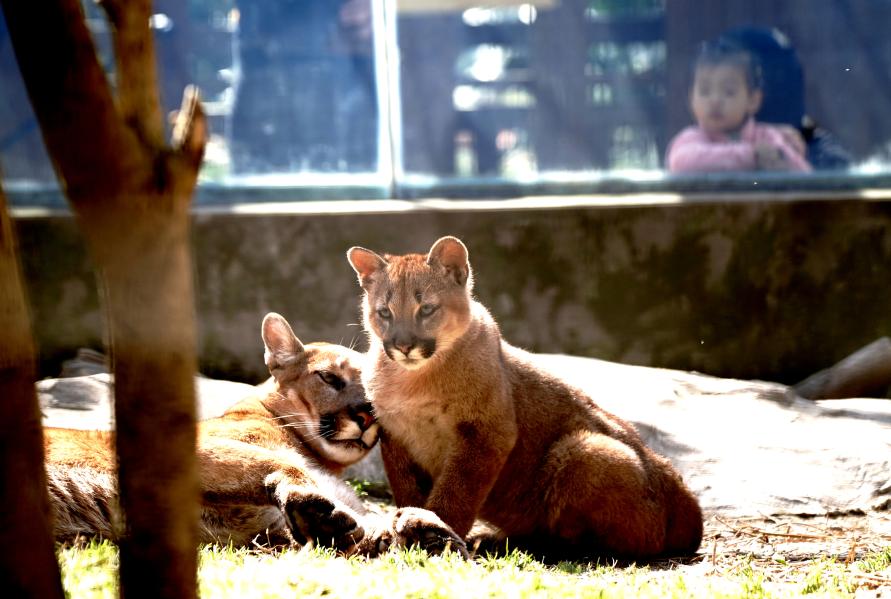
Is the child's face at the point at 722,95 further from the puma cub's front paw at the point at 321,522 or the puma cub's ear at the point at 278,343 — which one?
the puma cub's front paw at the point at 321,522

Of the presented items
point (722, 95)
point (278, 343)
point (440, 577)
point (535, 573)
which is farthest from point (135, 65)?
point (722, 95)

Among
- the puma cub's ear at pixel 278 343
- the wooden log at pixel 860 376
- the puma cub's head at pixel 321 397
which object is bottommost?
the wooden log at pixel 860 376

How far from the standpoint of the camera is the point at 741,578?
186 inches

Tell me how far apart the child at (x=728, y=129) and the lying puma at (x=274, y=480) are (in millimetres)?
4703

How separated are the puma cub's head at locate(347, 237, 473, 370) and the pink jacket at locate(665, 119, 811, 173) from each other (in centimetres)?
411

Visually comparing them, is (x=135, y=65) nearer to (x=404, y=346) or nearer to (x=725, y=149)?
(x=404, y=346)

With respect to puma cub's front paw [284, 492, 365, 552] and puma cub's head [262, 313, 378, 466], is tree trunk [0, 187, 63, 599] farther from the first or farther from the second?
puma cub's head [262, 313, 378, 466]

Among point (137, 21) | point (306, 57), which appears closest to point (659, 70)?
point (306, 57)

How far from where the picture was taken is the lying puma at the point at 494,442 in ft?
17.6

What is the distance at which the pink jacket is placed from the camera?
9375 millimetres

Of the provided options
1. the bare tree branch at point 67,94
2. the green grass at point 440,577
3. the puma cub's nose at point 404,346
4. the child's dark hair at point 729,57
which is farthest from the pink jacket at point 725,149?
the bare tree branch at point 67,94

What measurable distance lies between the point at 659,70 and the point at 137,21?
740 cm

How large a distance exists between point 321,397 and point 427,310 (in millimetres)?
815

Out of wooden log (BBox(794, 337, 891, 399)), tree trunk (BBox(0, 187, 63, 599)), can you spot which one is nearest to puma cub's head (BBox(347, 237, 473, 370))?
tree trunk (BBox(0, 187, 63, 599))
